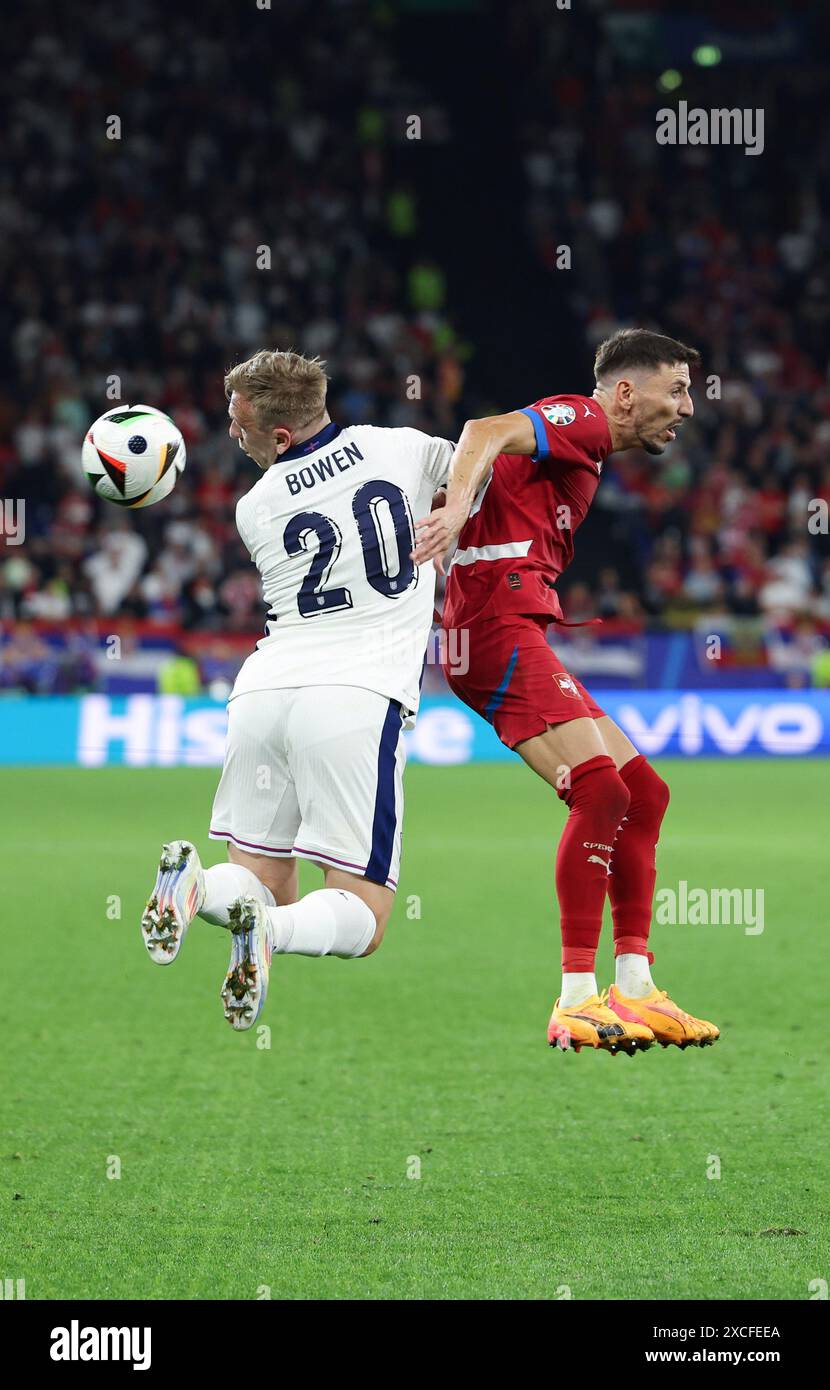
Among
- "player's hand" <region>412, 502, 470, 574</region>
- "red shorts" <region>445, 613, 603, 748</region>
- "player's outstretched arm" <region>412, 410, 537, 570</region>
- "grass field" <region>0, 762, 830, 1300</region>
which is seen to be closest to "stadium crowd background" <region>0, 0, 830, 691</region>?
"grass field" <region>0, 762, 830, 1300</region>

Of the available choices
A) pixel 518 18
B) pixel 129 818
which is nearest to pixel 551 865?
pixel 129 818

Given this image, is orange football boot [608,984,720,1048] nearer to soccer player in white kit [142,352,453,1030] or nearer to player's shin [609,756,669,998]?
player's shin [609,756,669,998]

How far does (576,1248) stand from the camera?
490 centimetres

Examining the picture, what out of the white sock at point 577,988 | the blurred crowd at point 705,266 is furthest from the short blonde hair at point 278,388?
the blurred crowd at point 705,266

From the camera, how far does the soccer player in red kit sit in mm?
5523

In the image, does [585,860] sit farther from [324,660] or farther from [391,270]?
[391,270]

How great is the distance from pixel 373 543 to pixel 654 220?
73.0 feet

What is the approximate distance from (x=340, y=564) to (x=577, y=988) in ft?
4.76

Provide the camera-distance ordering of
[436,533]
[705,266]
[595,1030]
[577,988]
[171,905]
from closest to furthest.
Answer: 1. [171,905]
2. [436,533]
3. [595,1030]
4. [577,988]
5. [705,266]

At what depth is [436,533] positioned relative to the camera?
5031 mm

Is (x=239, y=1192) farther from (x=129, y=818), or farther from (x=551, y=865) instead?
(x=129, y=818)

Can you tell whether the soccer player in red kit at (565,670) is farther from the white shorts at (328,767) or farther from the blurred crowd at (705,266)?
the blurred crowd at (705,266)

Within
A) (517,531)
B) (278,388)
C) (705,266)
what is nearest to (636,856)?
(517,531)

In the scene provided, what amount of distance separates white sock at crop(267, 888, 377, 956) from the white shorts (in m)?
0.12
